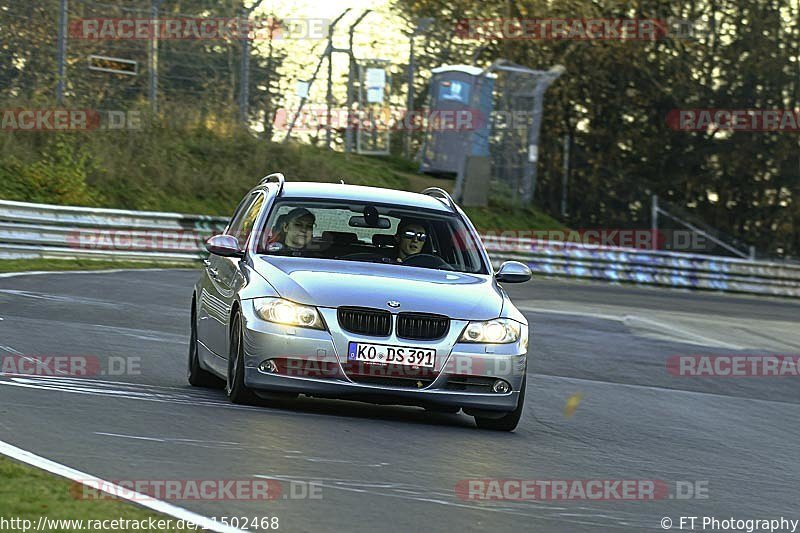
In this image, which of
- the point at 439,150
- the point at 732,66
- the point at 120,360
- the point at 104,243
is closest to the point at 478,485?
the point at 120,360

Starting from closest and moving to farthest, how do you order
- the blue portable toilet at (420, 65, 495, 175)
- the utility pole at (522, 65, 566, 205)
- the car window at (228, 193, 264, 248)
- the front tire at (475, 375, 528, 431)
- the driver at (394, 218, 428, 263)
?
the front tire at (475, 375, 528, 431) < the driver at (394, 218, 428, 263) < the car window at (228, 193, 264, 248) < the blue portable toilet at (420, 65, 495, 175) < the utility pole at (522, 65, 566, 205)

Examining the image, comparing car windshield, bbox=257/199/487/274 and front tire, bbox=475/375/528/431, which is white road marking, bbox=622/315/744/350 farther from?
front tire, bbox=475/375/528/431

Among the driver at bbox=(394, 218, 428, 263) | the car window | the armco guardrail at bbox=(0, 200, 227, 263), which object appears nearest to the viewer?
the driver at bbox=(394, 218, 428, 263)

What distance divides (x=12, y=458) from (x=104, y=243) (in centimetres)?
2082

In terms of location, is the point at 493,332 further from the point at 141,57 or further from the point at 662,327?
the point at 141,57

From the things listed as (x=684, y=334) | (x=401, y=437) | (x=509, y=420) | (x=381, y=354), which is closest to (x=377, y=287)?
(x=381, y=354)

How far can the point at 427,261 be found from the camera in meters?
11.5

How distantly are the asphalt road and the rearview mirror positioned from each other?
1.21m

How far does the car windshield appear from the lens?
449 inches

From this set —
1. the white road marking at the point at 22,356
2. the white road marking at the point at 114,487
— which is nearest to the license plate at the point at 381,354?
the white road marking at the point at 22,356

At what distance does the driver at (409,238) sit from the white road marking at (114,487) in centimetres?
414

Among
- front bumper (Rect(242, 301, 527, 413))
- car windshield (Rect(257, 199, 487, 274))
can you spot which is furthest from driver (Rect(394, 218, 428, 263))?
front bumper (Rect(242, 301, 527, 413))

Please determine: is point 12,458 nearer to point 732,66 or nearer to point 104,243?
point 104,243

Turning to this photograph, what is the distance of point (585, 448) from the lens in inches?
402
